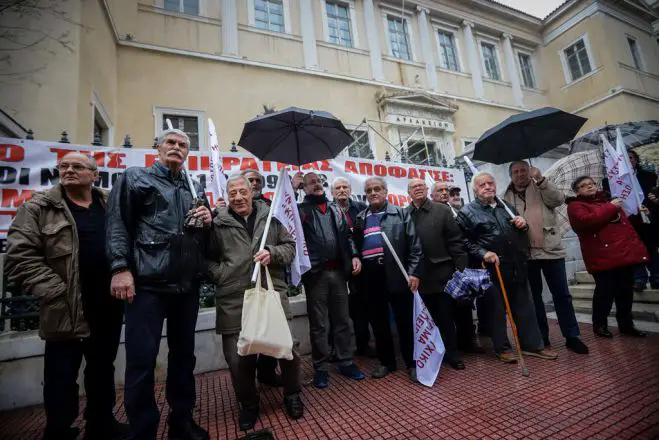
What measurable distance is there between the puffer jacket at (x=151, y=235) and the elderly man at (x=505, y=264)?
2.85 m

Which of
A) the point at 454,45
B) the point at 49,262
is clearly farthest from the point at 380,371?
the point at 454,45

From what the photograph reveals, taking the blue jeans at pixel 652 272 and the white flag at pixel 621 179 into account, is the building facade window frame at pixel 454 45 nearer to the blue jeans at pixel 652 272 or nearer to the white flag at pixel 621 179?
the white flag at pixel 621 179

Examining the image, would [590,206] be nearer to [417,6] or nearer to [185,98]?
[185,98]

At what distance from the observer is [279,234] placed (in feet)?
9.27

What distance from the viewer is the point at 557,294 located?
3.60m

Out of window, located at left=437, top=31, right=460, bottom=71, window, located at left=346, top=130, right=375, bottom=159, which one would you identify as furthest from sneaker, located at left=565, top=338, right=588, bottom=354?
window, located at left=437, top=31, right=460, bottom=71

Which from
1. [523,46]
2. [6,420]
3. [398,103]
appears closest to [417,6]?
[398,103]

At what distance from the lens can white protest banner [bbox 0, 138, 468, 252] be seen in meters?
3.46

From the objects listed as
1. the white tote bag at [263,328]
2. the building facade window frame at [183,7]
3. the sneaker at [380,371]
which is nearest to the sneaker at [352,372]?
the sneaker at [380,371]

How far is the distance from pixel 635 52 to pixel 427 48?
36.1ft

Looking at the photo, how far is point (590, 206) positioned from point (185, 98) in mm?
9107

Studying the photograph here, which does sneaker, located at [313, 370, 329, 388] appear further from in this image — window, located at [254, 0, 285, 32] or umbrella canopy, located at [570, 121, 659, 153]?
window, located at [254, 0, 285, 32]

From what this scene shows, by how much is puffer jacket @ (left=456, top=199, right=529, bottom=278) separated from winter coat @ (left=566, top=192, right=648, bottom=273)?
0.82 metres

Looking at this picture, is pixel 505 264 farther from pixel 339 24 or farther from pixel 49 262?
pixel 339 24
